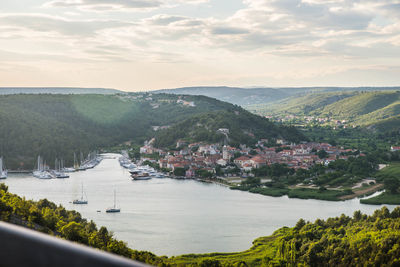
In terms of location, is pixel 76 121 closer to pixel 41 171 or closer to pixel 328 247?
pixel 41 171

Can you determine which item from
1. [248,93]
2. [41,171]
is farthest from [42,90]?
[41,171]

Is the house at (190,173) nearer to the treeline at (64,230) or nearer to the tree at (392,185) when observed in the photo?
the tree at (392,185)

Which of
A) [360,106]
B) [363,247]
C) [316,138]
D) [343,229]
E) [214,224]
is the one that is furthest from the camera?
[360,106]

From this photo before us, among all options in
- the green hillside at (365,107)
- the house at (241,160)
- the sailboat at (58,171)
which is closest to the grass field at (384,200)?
the house at (241,160)

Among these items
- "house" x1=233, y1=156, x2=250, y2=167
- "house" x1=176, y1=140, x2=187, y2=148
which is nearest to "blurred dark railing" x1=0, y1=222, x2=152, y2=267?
"house" x1=233, y1=156, x2=250, y2=167

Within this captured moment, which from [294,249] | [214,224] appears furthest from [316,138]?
[294,249]

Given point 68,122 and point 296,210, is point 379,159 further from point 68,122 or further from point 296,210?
point 68,122

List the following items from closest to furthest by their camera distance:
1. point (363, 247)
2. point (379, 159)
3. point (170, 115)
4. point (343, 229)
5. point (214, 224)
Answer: point (363, 247), point (343, 229), point (214, 224), point (379, 159), point (170, 115)
